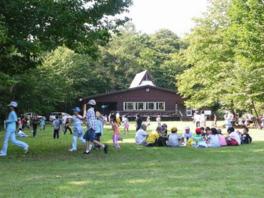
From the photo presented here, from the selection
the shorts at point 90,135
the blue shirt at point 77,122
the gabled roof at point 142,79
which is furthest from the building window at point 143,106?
the shorts at point 90,135

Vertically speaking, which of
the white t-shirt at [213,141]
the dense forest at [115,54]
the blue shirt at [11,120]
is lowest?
the white t-shirt at [213,141]

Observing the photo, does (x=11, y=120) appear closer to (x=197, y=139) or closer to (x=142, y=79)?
(x=197, y=139)

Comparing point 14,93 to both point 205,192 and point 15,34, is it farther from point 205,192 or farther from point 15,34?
point 205,192

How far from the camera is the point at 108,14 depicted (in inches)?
722

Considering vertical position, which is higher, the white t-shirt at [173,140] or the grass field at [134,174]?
the white t-shirt at [173,140]

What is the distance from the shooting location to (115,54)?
274 ft

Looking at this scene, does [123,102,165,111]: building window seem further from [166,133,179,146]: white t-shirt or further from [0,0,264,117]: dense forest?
[166,133,179,146]: white t-shirt

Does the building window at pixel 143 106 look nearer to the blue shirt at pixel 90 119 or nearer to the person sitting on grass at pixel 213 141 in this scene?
the person sitting on grass at pixel 213 141

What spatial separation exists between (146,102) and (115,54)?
15.0m

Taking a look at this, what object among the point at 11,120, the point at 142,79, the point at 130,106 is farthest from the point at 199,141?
the point at 142,79

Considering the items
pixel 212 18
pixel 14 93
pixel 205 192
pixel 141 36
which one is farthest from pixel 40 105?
pixel 141 36

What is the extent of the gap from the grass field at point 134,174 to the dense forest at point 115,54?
4.07 meters

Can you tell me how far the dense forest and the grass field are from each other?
160 inches

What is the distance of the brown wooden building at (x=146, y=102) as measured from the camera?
70812 millimetres
